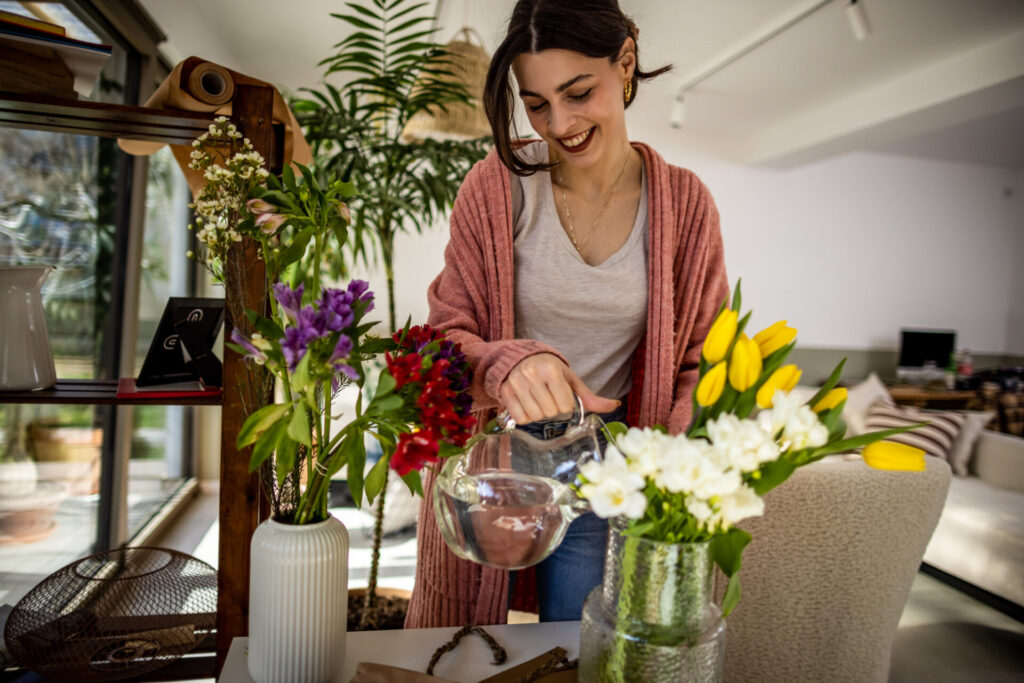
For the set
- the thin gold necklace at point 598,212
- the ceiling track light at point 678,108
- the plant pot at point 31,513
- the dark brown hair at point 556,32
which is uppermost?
the ceiling track light at point 678,108

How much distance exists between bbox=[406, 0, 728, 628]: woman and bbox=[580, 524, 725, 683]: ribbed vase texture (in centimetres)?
46

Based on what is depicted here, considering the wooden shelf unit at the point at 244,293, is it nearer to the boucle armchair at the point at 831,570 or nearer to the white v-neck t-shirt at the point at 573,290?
the white v-neck t-shirt at the point at 573,290

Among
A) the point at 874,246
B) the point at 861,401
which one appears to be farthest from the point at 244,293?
the point at 874,246

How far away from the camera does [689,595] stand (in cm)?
59

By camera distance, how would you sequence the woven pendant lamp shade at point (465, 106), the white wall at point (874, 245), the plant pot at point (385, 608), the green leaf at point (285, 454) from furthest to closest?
1. the white wall at point (874, 245)
2. the woven pendant lamp shade at point (465, 106)
3. the plant pot at point (385, 608)
4. the green leaf at point (285, 454)

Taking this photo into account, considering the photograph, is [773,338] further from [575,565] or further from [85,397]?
[85,397]

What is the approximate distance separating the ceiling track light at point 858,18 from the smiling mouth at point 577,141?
8.84 feet

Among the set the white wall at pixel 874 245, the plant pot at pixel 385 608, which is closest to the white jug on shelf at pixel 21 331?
the plant pot at pixel 385 608

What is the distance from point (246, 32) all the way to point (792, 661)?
13.0ft

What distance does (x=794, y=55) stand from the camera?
12.4 ft

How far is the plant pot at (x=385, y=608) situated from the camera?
185 cm

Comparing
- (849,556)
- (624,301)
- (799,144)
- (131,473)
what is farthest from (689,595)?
(799,144)

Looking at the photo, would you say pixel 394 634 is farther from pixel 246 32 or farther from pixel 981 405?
pixel 981 405

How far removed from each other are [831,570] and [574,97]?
3.42ft
